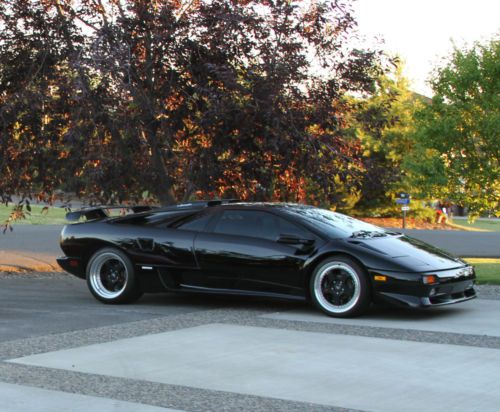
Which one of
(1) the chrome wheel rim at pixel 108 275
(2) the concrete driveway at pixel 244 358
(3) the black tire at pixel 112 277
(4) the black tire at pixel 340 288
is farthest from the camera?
(1) the chrome wheel rim at pixel 108 275

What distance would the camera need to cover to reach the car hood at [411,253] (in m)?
9.11

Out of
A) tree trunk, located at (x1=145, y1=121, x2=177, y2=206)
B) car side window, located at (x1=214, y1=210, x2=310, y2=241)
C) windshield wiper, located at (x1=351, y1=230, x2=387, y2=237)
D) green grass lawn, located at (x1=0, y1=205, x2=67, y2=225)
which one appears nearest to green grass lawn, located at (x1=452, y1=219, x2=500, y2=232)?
green grass lawn, located at (x1=0, y1=205, x2=67, y2=225)

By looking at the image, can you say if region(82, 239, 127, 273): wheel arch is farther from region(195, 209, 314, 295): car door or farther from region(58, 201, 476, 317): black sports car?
region(195, 209, 314, 295): car door

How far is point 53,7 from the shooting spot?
13.3 metres

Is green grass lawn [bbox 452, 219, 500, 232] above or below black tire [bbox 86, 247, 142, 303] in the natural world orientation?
above

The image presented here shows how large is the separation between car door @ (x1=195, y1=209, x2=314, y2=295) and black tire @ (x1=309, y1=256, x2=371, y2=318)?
0.23 metres

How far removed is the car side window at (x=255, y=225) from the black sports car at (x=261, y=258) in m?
0.01

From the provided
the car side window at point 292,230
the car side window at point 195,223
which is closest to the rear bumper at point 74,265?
the car side window at point 195,223

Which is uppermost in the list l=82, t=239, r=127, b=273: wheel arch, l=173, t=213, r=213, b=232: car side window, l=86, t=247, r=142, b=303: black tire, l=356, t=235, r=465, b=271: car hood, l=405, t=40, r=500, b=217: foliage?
l=405, t=40, r=500, b=217: foliage

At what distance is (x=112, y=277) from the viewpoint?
34.6 feet

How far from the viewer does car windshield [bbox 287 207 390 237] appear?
9.64 metres

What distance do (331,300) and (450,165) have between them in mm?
16374

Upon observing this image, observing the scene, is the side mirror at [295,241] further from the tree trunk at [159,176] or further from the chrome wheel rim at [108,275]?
the tree trunk at [159,176]

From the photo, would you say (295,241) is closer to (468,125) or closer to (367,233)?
(367,233)
